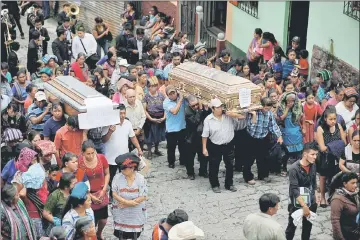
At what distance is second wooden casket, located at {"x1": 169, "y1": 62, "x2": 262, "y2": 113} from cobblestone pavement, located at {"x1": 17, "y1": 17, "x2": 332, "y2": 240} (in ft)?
4.25

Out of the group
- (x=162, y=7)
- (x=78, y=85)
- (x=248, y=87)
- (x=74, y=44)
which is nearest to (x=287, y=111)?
(x=248, y=87)

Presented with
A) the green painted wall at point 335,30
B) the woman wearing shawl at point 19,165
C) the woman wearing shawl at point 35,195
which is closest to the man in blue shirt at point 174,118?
the woman wearing shawl at point 19,165

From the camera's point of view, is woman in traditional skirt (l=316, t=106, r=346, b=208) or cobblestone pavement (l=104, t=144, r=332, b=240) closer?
cobblestone pavement (l=104, t=144, r=332, b=240)

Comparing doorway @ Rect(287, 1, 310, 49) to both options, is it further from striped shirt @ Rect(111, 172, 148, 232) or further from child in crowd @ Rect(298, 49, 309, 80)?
Answer: striped shirt @ Rect(111, 172, 148, 232)

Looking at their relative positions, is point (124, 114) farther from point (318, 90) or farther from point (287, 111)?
point (318, 90)

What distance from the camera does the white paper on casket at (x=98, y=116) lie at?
10295 mm

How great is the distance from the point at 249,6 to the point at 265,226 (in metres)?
10.8

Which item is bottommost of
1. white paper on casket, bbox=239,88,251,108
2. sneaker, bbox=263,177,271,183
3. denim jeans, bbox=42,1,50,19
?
denim jeans, bbox=42,1,50,19

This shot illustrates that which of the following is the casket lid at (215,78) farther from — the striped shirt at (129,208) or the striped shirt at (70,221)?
the striped shirt at (70,221)

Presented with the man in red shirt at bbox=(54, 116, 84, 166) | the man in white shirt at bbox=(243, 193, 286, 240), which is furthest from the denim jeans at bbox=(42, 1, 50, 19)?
the man in white shirt at bbox=(243, 193, 286, 240)

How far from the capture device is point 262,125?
11297 mm

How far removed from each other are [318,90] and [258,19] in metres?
4.99

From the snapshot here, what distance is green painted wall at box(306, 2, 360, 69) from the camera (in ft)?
49.8

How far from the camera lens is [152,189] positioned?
38.4ft
